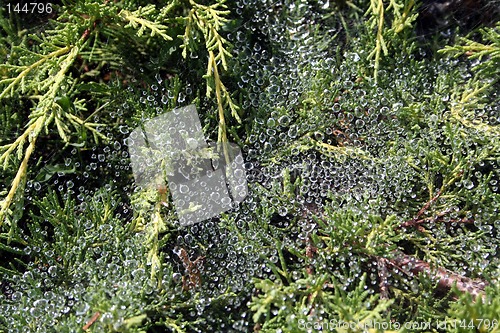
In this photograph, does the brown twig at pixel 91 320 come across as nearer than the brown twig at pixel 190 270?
Yes

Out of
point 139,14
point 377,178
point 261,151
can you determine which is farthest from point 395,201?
point 139,14

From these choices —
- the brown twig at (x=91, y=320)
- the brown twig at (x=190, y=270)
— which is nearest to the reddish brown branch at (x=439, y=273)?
the brown twig at (x=190, y=270)

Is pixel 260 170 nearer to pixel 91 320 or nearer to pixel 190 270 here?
pixel 190 270

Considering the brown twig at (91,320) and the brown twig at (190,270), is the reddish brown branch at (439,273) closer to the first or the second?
the brown twig at (190,270)

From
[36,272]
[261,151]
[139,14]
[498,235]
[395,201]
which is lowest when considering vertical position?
[498,235]

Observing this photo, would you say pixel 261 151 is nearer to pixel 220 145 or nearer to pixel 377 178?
pixel 220 145

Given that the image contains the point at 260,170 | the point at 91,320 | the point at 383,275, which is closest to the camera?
the point at 91,320

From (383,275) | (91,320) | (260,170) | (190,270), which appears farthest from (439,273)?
(91,320)

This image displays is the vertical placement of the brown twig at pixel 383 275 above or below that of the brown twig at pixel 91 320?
below
